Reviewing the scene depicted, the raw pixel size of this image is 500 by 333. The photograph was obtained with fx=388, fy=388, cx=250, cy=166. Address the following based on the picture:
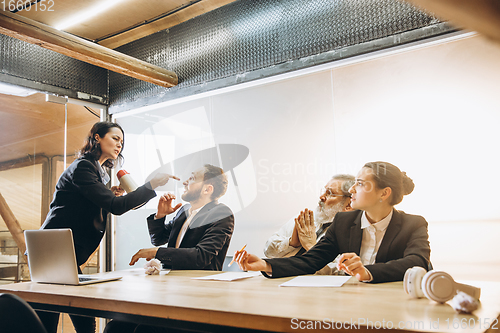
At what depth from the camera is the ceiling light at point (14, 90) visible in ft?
12.1

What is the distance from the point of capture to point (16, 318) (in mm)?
1028

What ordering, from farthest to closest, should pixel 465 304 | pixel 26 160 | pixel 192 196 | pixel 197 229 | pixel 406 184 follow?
pixel 26 160, pixel 192 196, pixel 197 229, pixel 406 184, pixel 465 304

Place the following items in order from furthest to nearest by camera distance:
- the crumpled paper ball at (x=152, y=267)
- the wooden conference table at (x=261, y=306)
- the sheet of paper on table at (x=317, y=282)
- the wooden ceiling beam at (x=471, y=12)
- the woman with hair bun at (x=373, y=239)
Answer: the crumpled paper ball at (x=152, y=267)
the woman with hair bun at (x=373, y=239)
the sheet of paper on table at (x=317, y=282)
the wooden conference table at (x=261, y=306)
the wooden ceiling beam at (x=471, y=12)

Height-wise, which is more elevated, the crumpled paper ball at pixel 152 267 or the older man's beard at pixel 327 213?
the older man's beard at pixel 327 213

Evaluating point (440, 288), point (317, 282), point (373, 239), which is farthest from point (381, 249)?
point (440, 288)

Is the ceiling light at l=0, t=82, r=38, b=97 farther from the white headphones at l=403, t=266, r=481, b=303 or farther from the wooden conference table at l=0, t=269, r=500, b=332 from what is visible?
the white headphones at l=403, t=266, r=481, b=303

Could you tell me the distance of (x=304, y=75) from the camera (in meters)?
3.23

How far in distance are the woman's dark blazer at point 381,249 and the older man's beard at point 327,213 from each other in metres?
0.66

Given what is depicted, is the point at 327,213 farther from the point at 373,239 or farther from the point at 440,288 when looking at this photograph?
the point at 440,288

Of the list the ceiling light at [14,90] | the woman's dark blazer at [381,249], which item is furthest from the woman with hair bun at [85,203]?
the ceiling light at [14,90]

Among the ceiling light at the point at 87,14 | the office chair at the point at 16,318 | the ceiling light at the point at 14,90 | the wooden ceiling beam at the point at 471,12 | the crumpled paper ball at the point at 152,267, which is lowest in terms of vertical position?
the crumpled paper ball at the point at 152,267

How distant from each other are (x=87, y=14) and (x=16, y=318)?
134 inches

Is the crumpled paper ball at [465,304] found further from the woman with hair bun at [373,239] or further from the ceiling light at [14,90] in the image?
the ceiling light at [14,90]

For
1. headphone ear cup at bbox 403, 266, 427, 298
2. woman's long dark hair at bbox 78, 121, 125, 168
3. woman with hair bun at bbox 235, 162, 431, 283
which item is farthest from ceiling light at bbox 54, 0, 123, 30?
headphone ear cup at bbox 403, 266, 427, 298
